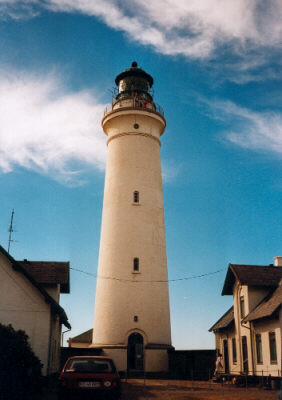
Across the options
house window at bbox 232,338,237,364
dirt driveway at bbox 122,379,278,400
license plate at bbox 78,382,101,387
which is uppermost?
house window at bbox 232,338,237,364

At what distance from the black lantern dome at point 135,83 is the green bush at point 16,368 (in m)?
22.7

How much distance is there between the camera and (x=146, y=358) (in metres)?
28.9

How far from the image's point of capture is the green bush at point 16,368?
13117 mm

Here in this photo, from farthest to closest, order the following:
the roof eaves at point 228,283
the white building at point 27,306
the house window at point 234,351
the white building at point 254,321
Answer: the house window at point 234,351, the roof eaves at point 228,283, the white building at point 254,321, the white building at point 27,306

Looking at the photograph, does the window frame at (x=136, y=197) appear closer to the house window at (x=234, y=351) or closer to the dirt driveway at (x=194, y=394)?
the house window at (x=234, y=351)

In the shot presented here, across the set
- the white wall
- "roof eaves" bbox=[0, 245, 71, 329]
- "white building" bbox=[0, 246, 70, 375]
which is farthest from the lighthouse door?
"roof eaves" bbox=[0, 245, 71, 329]

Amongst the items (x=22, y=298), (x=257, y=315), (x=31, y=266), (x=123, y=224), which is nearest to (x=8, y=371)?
(x=22, y=298)

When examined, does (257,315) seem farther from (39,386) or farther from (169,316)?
(39,386)

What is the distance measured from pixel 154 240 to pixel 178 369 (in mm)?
8265

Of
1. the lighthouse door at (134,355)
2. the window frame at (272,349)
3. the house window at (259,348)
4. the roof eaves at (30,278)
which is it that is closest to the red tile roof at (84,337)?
the lighthouse door at (134,355)

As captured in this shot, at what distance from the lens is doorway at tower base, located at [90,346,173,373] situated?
2872 cm

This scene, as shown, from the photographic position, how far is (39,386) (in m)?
16.8

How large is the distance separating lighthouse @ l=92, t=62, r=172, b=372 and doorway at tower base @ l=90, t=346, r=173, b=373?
0.06 m

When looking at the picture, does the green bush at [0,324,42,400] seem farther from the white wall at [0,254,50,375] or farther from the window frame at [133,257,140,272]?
the window frame at [133,257,140,272]
